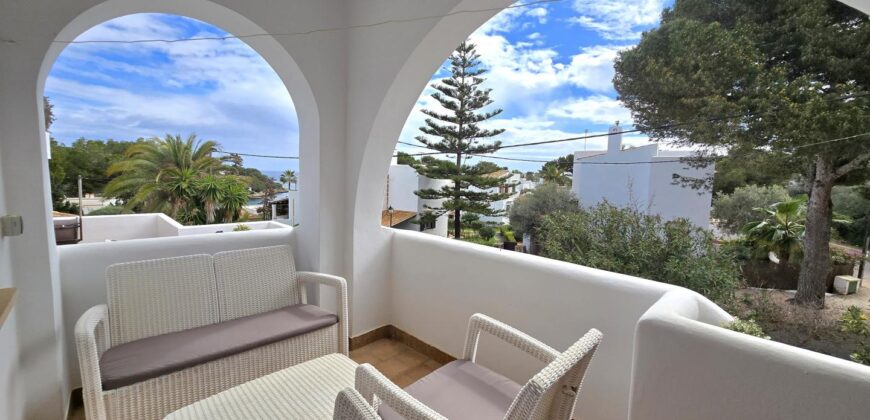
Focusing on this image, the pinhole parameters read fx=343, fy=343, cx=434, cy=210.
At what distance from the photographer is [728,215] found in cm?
387

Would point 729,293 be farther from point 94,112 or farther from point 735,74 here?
point 94,112

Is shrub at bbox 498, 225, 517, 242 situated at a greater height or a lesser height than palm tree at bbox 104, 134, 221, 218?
Answer: lesser

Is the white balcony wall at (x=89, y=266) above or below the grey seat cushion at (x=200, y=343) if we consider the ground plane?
above

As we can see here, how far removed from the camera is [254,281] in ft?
7.10

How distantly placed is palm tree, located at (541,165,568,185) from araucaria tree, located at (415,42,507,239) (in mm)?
2165

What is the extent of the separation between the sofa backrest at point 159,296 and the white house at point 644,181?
447cm

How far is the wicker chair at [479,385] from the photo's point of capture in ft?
2.74

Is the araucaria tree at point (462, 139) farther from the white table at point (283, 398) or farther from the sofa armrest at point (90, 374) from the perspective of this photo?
the sofa armrest at point (90, 374)

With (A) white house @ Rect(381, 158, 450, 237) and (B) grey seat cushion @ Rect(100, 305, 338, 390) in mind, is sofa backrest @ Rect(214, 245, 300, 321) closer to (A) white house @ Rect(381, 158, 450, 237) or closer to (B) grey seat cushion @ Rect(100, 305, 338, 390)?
(B) grey seat cushion @ Rect(100, 305, 338, 390)

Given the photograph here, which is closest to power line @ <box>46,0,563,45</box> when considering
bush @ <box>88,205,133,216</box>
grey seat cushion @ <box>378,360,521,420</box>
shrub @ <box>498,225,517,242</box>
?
grey seat cushion @ <box>378,360,521,420</box>

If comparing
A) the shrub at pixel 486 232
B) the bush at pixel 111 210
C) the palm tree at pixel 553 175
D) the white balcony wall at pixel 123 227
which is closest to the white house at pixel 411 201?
the shrub at pixel 486 232

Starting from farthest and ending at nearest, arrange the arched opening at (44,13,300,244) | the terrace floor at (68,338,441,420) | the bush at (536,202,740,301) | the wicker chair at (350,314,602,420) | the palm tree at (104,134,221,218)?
the palm tree at (104,134,221,218) → the arched opening at (44,13,300,244) → the bush at (536,202,740,301) → the terrace floor at (68,338,441,420) → the wicker chair at (350,314,602,420)

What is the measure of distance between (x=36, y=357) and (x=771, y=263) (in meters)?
5.52

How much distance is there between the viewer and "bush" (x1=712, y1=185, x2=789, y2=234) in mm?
3531
